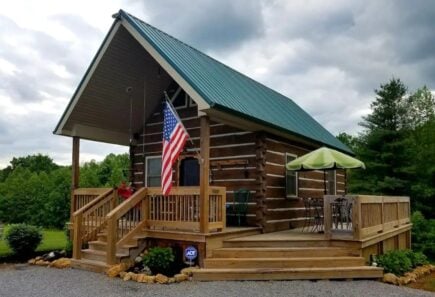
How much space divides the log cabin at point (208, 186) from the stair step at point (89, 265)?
0.13ft

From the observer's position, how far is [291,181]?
40.9 feet

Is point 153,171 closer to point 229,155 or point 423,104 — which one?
point 229,155

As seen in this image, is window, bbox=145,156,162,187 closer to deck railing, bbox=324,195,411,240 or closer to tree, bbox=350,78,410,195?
deck railing, bbox=324,195,411,240

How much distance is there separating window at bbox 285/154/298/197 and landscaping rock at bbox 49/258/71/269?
6.19 metres

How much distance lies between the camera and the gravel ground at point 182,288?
23.1ft

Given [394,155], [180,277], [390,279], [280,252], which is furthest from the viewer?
[394,155]

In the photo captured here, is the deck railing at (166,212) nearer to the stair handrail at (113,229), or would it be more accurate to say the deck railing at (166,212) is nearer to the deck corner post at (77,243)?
the stair handrail at (113,229)

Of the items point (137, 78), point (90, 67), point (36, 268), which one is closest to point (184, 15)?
point (137, 78)

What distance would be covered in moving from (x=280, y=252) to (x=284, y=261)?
1.27 ft

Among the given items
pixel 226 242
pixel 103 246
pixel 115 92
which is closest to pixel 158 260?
pixel 226 242

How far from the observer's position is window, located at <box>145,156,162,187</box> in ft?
42.0

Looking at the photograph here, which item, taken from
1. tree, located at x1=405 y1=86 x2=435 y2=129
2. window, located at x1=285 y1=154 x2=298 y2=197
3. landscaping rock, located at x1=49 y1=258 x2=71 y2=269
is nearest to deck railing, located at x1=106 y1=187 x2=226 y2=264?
landscaping rock, located at x1=49 y1=258 x2=71 y2=269

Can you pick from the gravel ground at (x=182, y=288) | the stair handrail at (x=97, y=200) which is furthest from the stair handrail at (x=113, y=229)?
the stair handrail at (x=97, y=200)

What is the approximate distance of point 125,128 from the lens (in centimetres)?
1308
